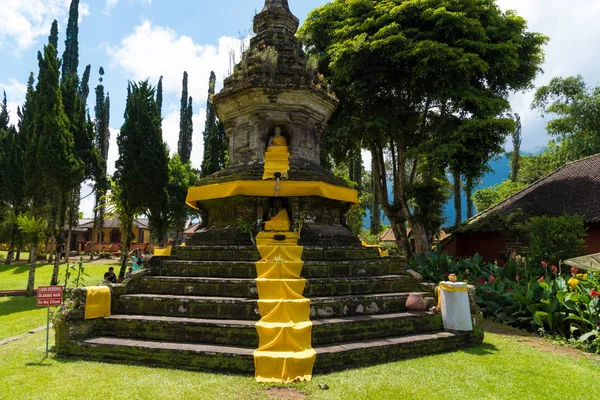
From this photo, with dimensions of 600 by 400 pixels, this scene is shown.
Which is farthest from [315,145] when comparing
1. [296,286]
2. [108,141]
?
[108,141]

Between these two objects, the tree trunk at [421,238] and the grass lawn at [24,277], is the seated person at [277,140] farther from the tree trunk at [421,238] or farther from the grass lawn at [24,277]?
the grass lawn at [24,277]

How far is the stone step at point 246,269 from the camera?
692cm

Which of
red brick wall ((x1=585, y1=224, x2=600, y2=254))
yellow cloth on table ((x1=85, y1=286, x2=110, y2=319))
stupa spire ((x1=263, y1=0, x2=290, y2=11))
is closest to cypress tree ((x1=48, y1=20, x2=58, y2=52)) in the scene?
stupa spire ((x1=263, y1=0, x2=290, y2=11))

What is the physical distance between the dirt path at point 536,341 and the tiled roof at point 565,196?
24.8 ft

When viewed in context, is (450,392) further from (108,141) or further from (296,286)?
(108,141)

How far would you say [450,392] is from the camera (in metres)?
4.46

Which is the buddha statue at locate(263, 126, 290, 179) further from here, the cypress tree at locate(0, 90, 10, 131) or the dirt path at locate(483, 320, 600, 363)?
the cypress tree at locate(0, 90, 10, 131)

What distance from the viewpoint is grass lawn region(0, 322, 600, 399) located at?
436 centimetres

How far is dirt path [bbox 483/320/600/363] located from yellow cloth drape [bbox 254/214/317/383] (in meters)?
4.53

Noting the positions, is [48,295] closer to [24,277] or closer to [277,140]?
[277,140]

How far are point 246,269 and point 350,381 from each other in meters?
2.90

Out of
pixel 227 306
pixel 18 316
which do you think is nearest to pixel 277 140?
pixel 227 306

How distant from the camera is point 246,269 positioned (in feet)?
22.6

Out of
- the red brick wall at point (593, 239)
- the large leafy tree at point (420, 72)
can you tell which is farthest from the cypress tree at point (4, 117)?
the red brick wall at point (593, 239)
